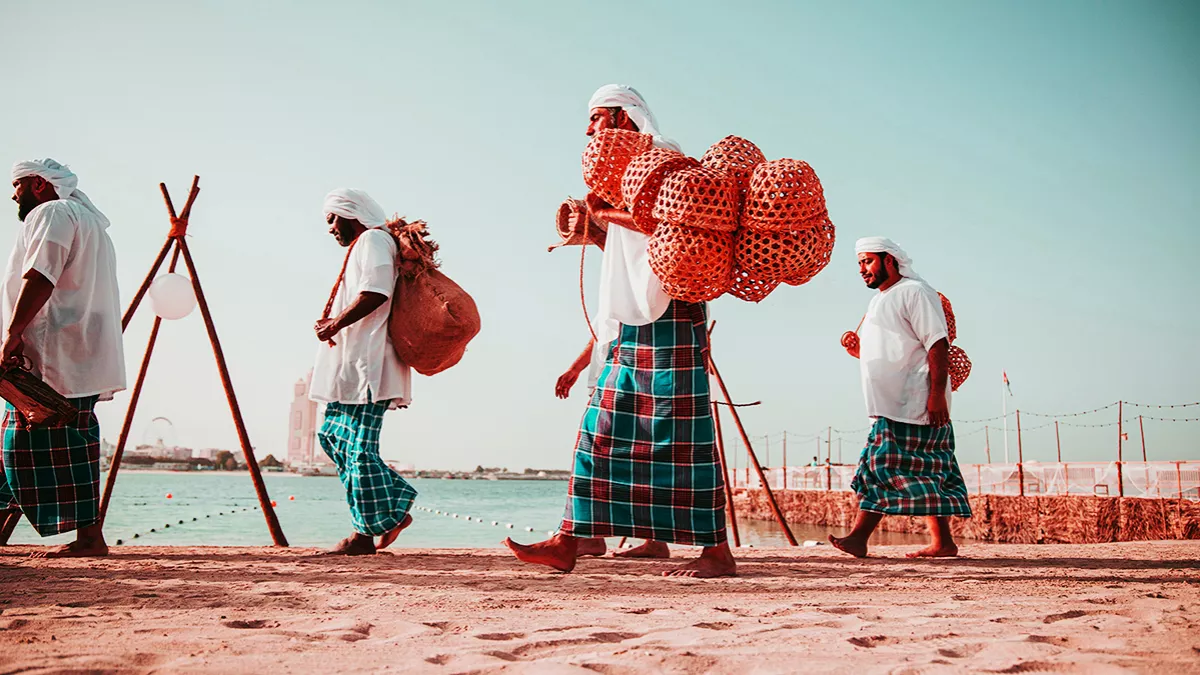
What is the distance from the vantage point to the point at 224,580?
322cm

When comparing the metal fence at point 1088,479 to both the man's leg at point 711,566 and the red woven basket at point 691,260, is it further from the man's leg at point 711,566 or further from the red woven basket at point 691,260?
the red woven basket at point 691,260

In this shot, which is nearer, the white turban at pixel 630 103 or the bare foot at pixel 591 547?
the white turban at pixel 630 103

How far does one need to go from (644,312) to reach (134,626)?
218 cm

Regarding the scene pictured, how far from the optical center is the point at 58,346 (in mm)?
4023

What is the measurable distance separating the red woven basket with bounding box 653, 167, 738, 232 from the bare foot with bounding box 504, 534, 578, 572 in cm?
144

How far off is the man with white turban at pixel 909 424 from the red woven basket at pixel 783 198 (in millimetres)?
1980

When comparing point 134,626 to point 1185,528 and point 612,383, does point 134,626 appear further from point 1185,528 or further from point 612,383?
point 1185,528

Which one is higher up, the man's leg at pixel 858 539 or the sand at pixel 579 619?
the man's leg at pixel 858 539

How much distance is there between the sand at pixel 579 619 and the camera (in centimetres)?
185

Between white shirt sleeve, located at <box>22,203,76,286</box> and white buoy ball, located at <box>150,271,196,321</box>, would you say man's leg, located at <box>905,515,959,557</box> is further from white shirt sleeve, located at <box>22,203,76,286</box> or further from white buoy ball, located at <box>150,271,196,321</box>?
white buoy ball, located at <box>150,271,196,321</box>

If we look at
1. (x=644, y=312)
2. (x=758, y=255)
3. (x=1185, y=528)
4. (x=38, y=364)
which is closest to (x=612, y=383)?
(x=644, y=312)

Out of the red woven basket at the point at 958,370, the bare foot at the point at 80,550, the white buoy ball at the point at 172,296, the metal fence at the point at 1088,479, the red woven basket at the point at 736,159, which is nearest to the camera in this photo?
the red woven basket at the point at 736,159

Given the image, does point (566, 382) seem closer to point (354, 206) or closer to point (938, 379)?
point (354, 206)

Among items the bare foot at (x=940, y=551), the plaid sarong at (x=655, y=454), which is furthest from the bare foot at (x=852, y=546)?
the plaid sarong at (x=655, y=454)
